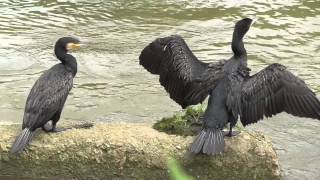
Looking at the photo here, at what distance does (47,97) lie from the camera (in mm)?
6180

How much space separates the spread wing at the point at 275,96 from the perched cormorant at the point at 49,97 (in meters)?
1.69

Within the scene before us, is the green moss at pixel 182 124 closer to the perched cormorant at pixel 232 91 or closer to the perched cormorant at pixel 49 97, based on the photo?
the perched cormorant at pixel 232 91

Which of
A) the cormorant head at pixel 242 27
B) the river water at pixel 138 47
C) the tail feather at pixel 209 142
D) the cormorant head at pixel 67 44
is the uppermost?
the cormorant head at pixel 242 27

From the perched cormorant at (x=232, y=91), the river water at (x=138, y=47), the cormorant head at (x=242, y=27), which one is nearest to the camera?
the perched cormorant at (x=232, y=91)

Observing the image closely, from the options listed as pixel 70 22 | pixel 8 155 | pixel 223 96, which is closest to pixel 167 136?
pixel 223 96

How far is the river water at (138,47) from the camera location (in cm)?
822

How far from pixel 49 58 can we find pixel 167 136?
482cm

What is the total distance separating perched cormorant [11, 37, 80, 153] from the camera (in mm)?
6035

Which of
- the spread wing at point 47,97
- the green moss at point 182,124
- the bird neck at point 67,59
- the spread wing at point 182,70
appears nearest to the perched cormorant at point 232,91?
the spread wing at point 182,70

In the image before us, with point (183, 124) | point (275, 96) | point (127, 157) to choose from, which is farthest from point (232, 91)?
point (127, 157)

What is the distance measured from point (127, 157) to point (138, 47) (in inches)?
200

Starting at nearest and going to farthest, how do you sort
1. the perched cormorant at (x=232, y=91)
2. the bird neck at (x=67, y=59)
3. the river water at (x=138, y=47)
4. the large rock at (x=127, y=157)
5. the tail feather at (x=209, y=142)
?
1. the tail feather at (x=209, y=142)
2. the perched cormorant at (x=232, y=91)
3. the large rock at (x=127, y=157)
4. the bird neck at (x=67, y=59)
5. the river water at (x=138, y=47)

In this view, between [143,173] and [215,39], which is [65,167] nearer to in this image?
[143,173]

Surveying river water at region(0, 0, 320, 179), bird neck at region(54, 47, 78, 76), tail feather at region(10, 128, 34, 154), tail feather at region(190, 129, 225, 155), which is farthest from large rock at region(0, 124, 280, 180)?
river water at region(0, 0, 320, 179)
